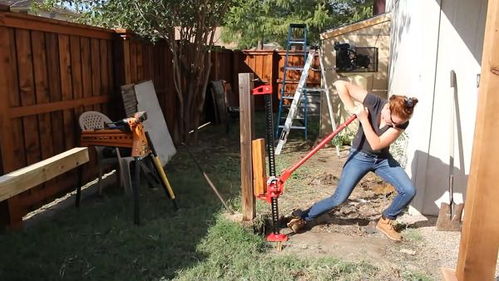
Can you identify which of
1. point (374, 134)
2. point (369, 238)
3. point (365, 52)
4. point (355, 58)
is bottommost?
point (369, 238)

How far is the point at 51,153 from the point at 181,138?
3.85 metres

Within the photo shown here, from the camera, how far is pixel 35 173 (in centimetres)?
211

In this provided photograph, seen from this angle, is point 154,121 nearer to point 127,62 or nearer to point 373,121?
point 127,62

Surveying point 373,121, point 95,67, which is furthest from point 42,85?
point 373,121

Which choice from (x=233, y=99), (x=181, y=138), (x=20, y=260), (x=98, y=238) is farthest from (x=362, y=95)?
(x=233, y=99)

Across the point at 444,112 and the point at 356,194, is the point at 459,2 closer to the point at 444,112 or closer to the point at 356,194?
the point at 444,112

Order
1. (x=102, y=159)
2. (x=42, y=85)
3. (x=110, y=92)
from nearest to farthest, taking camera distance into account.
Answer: (x=42, y=85)
(x=102, y=159)
(x=110, y=92)

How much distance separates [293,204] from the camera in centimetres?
520

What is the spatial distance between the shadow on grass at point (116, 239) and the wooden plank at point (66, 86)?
30.0 inches

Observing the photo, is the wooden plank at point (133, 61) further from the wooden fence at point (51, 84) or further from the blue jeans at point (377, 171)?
the blue jeans at point (377, 171)

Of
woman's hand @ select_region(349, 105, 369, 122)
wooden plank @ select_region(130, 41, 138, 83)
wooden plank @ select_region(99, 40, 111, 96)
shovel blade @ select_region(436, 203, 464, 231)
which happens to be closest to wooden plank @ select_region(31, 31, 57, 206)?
wooden plank @ select_region(99, 40, 111, 96)

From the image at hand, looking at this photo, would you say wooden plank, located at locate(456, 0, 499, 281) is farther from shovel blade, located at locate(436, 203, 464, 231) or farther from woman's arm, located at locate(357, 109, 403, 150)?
shovel blade, located at locate(436, 203, 464, 231)

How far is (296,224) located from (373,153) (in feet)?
3.22

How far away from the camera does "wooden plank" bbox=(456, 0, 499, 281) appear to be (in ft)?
7.56
